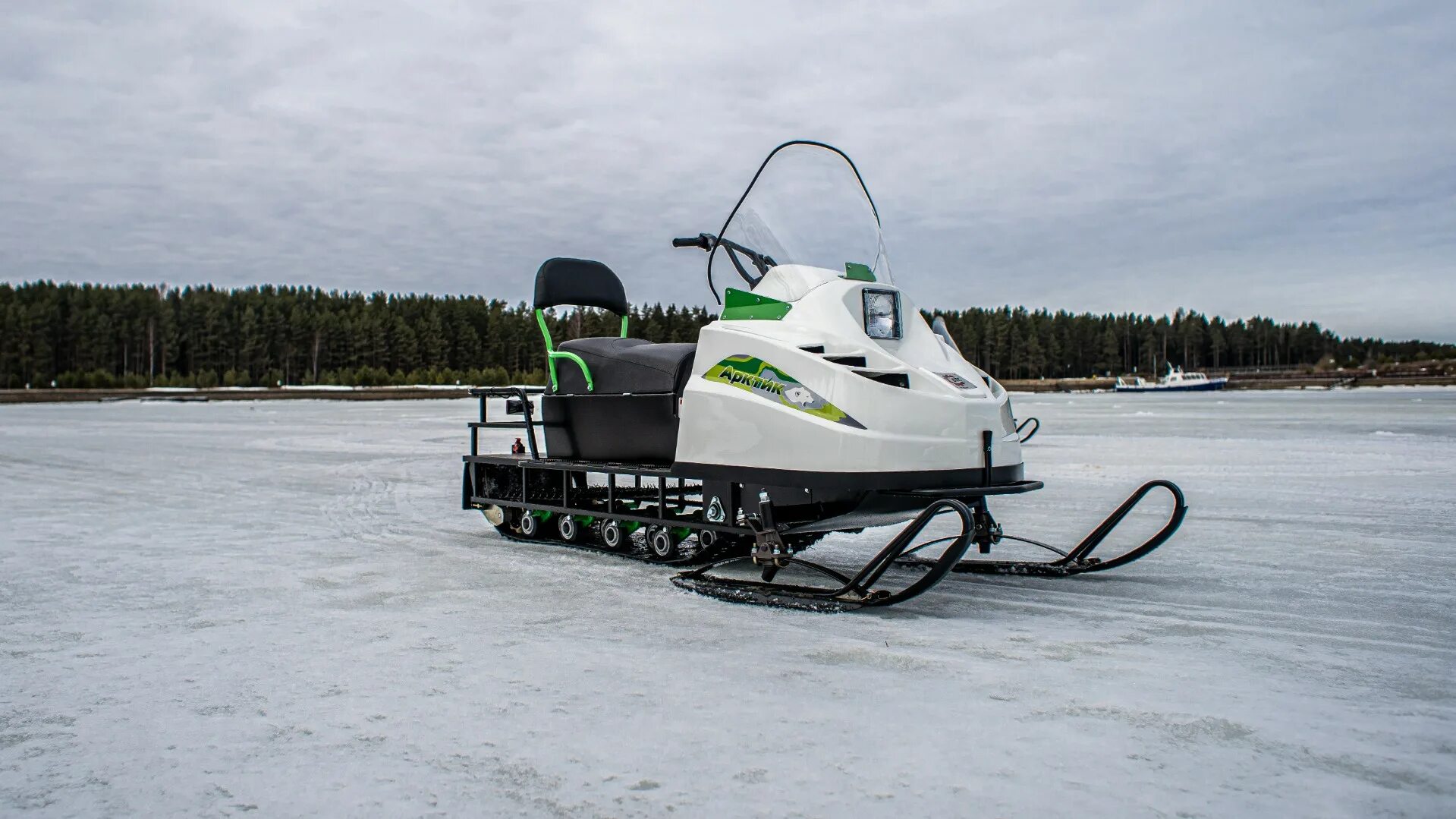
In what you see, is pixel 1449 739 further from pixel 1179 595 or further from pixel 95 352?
pixel 95 352

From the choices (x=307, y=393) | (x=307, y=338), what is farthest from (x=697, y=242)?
(x=307, y=338)

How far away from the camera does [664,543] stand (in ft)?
18.9

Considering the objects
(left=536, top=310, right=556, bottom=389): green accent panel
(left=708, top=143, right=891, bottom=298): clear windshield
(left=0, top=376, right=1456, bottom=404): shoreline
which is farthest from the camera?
(left=0, top=376, right=1456, bottom=404): shoreline

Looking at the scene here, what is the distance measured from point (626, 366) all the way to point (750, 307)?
1.20 meters

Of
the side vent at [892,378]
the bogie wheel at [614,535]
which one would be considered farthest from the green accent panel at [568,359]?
the side vent at [892,378]

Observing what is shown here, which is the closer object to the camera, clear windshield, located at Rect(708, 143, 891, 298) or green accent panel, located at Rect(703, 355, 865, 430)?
green accent panel, located at Rect(703, 355, 865, 430)

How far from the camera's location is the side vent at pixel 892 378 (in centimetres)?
452

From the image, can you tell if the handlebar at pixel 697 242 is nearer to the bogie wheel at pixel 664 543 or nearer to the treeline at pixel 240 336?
the bogie wheel at pixel 664 543

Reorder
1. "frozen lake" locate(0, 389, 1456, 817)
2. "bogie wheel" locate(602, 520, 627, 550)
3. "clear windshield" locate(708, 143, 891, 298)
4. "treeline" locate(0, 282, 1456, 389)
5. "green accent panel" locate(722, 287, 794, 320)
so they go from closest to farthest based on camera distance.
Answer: "frozen lake" locate(0, 389, 1456, 817) < "green accent panel" locate(722, 287, 794, 320) < "clear windshield" locate(708, 143, 891, 298) < "bogie wheel" locate(602, 520, 627, 550) < "treeline" locate(0, 282, 1456, 389)

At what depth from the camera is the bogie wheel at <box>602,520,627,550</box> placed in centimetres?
612

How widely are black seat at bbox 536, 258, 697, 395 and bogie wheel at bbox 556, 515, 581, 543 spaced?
33.2 inches

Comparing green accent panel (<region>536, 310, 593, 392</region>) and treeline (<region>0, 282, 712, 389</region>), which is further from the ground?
treeline (<region>0, 282, 712, 389</region>)

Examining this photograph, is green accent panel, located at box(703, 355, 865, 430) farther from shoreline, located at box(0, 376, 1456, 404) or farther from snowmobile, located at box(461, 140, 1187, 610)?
shoreline, located at box(0, 376, 1456, 404)

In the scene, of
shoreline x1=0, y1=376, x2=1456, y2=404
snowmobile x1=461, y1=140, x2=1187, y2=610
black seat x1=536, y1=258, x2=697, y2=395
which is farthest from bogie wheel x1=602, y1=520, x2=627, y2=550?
shoreline x1=0, y1=376, x2=1456, y2=404
